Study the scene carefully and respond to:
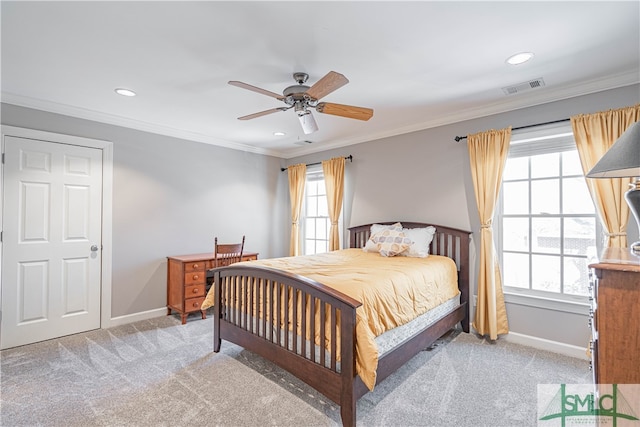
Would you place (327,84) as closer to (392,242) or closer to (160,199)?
(392,242)

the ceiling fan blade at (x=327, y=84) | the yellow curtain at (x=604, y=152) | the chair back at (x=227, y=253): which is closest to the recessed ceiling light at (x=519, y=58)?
the yellow curtain at (x=604, y=152)

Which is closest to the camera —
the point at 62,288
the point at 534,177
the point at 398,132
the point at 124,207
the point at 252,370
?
the point at 252,370

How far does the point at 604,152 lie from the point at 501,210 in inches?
38.3

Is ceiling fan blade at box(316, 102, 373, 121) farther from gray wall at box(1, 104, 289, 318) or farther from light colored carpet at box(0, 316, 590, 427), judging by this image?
gray wall at box(1, 104, 289, 318)

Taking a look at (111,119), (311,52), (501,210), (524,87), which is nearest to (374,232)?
(501,210)

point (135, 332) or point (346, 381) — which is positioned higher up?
point (346, 381)

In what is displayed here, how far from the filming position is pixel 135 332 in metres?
3.45

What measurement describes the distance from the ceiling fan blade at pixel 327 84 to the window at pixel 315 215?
2780 millimetres

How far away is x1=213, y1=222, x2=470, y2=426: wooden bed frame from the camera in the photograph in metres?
1.85

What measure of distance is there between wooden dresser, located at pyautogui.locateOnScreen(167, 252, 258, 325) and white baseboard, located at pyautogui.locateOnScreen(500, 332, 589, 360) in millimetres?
3509

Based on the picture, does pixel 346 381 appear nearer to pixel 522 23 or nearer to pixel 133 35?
pixel 522 23

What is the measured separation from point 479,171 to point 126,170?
4.16m

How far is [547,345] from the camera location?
9.69 feet

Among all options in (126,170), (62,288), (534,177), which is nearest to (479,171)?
(534,177)
